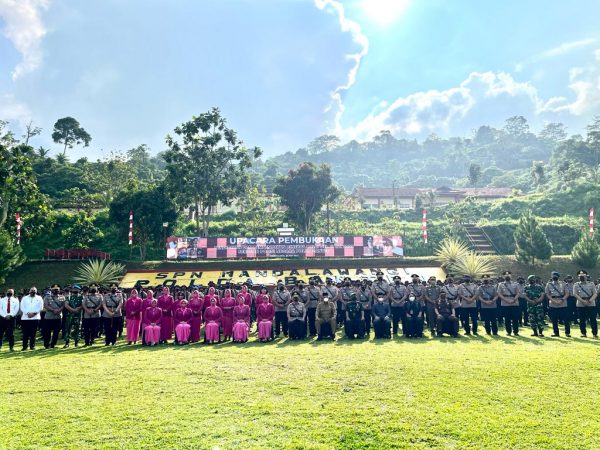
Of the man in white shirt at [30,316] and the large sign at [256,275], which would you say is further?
the large sign at [256,275]

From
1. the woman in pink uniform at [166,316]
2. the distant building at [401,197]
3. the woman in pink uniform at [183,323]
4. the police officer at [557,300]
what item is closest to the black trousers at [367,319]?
the police officer at [557,300]

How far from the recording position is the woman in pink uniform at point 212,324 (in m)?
13.0

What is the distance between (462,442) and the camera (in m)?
5.53

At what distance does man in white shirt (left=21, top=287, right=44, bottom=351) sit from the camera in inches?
491

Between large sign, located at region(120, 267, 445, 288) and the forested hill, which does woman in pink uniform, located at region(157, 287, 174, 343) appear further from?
the forested hill

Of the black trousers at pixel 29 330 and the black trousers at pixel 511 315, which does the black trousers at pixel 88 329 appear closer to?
the black trousers at pixel 29 330

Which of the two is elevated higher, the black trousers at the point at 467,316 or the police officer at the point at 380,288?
the police officer at the point at 380,288

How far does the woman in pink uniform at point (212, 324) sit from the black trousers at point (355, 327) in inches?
151

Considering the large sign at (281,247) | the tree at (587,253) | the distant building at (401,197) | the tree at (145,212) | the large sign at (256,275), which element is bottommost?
the large sign at (256,275)

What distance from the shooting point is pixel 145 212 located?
27.5 metres

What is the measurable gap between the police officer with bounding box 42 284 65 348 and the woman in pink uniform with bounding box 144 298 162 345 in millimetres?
2438

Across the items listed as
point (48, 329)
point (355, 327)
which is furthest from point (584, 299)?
point (48, 329)

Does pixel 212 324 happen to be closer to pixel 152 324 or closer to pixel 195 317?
pixel 195 317

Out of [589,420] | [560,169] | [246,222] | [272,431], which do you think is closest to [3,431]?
[272,431]
